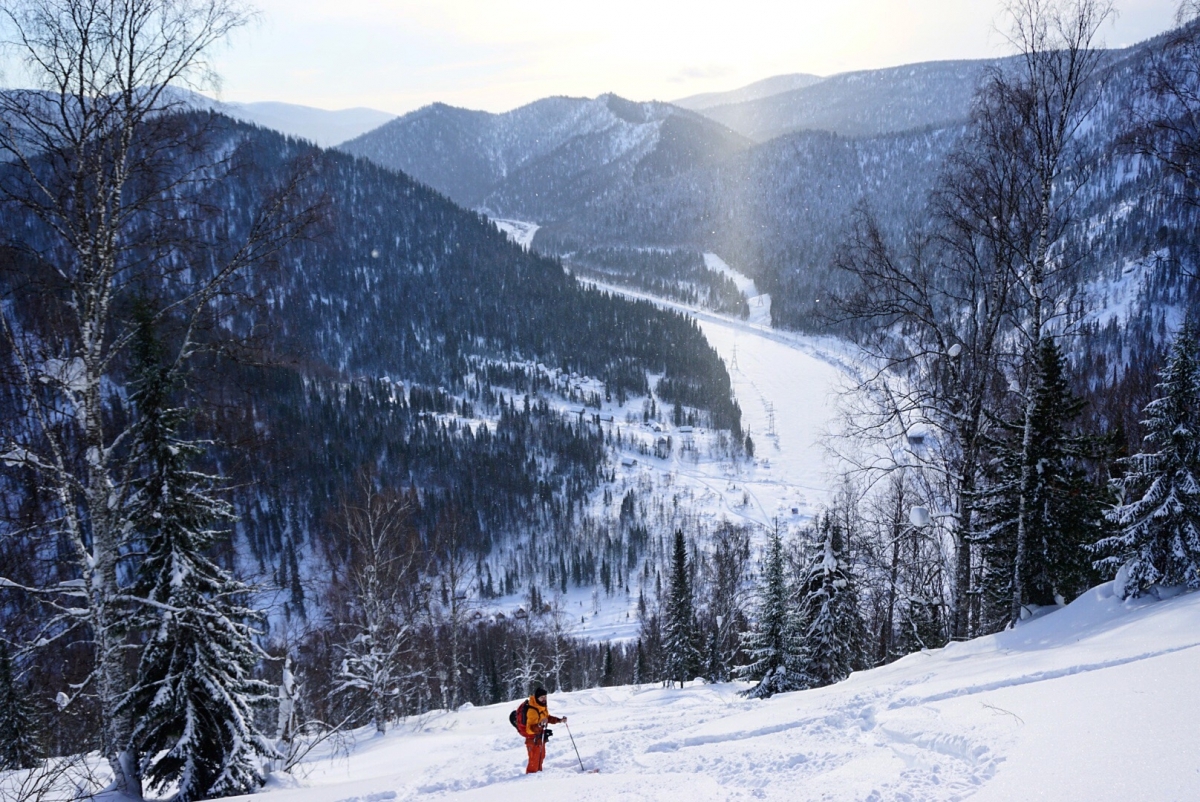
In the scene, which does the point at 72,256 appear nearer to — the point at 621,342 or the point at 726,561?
the point at 726,561

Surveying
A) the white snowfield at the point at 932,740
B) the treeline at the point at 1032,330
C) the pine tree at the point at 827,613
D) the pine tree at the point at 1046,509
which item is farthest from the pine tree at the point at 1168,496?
the pine tree at the point at 827,613

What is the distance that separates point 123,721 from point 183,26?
8.34m

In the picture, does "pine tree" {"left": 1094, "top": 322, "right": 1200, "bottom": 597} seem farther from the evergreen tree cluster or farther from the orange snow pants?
the evergreen tree cluster

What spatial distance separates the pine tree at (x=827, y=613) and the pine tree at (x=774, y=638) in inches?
21.1

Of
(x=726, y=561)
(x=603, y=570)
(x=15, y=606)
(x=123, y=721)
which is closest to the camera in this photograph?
(x=15, y=606)

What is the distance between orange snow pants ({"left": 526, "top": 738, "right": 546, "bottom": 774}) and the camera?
772 cm

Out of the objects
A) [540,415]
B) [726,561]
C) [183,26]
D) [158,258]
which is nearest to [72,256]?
[158,258]

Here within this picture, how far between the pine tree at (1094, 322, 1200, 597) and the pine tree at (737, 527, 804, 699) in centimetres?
1288

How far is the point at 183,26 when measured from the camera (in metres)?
6.82

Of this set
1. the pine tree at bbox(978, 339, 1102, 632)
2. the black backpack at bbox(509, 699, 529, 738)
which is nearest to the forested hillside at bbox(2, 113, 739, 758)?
the black backpack at bbox(509, 699, 529, 738)

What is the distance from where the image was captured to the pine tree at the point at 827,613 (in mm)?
21672

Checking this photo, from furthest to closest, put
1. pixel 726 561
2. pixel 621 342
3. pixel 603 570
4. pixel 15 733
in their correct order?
pixel 621 342
pixel 603 570
pixel 726 561
pixel 15 733

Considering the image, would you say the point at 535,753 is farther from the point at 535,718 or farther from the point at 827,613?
the point at 827,613

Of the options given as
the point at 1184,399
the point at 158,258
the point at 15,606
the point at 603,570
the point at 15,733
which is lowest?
the point at 603,570
